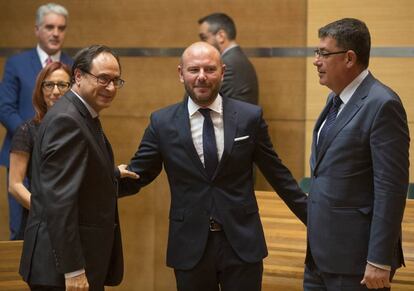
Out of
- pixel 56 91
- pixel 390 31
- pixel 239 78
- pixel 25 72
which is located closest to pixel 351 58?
pixel 56 91

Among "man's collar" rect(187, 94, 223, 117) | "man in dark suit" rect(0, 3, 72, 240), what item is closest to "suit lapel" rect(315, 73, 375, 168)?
"man's collar" rect(187, 94, 223, 117)

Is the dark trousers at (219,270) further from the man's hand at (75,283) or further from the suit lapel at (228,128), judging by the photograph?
the man's hand at (75,283)

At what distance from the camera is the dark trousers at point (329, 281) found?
3.09m

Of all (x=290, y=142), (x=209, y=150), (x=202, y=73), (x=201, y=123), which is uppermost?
(x=202, y=73)

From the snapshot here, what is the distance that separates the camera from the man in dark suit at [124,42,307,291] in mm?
3352

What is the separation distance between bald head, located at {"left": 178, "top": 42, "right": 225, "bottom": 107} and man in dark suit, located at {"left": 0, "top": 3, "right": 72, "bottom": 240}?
196cm

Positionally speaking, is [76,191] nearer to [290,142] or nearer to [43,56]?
[43,56]

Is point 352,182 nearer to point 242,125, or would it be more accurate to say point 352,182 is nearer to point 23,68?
point 242,125

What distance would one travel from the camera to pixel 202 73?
3.38m

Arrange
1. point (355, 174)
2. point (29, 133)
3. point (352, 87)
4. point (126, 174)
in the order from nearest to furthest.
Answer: point (355, 174), point (352, 87), point (126, 174), point (29, 133)

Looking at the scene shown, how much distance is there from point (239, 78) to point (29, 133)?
5.68 ft

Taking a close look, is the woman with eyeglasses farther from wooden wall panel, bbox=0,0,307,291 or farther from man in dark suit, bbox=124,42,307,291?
wooden wall panel, bbox=0,0,307,291

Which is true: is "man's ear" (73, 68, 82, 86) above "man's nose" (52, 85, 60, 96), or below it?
above

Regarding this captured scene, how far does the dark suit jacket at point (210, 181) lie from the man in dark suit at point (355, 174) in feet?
0.99
